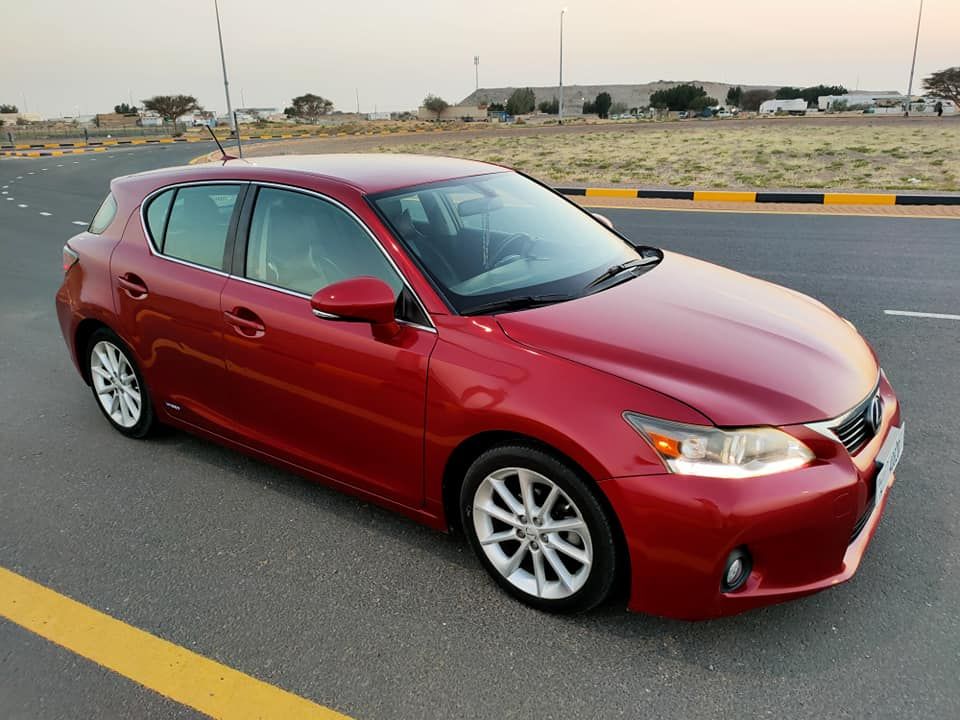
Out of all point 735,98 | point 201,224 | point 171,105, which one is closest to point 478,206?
point 201,224

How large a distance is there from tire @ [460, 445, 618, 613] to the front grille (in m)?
0.85

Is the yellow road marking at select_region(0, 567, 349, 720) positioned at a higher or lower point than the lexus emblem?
lower

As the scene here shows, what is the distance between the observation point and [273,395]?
3400 millimetres

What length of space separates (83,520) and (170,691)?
4.64 ft

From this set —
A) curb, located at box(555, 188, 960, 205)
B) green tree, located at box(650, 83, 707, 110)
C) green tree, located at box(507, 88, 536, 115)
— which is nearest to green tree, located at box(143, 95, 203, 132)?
green tree, located at box(507, 88, 536, 115)

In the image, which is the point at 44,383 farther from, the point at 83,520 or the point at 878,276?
the point at 878,276

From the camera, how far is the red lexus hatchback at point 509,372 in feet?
7.91

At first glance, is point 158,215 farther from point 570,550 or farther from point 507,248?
point 570,550

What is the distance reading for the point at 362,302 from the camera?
2.81m

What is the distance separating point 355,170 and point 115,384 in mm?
1950

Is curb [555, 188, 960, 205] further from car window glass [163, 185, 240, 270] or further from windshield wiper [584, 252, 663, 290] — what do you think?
car window glass [163, 185, 240, 270]

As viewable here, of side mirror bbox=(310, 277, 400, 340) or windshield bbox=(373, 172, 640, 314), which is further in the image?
windshield bbox=(373, 172, 640, 314)

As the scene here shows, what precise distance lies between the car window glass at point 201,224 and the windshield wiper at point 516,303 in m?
1.42

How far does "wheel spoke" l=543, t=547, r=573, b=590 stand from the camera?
2.70 m
